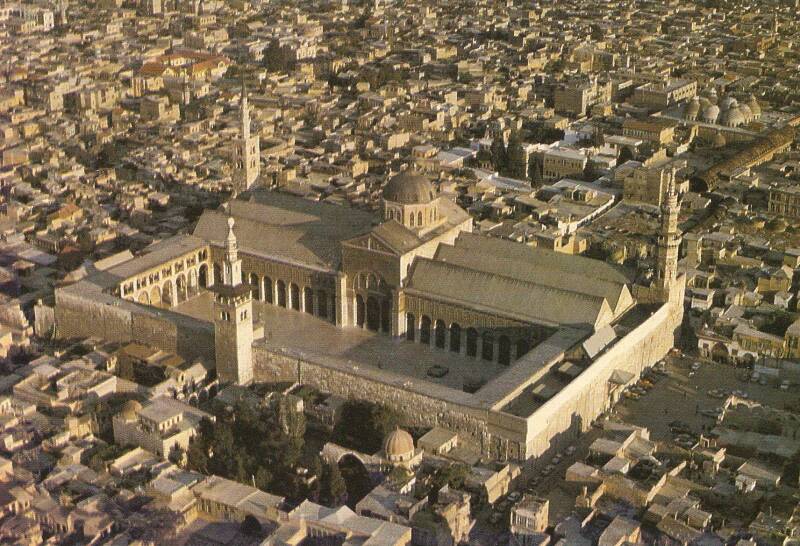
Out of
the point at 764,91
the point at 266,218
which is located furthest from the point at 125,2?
the point at 266,218

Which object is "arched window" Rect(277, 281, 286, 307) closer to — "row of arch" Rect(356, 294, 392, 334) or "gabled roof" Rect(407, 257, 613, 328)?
"row of arch" Rect(356, 294, 392, 334)

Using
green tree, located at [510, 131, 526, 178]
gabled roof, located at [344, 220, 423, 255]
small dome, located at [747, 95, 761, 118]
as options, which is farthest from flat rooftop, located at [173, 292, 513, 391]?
small dome, located at [747, 95, 761, 118]

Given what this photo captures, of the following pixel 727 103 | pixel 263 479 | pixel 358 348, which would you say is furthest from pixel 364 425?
pixel 727 103

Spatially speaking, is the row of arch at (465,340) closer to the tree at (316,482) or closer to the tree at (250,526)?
the tree at (316,482)

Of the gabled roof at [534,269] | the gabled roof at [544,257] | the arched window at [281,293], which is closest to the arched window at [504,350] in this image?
the gabled roof at [534,269]

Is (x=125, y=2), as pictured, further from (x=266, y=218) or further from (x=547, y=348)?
(x=547, y=348)

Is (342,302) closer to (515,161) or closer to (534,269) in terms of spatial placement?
(534,269)
